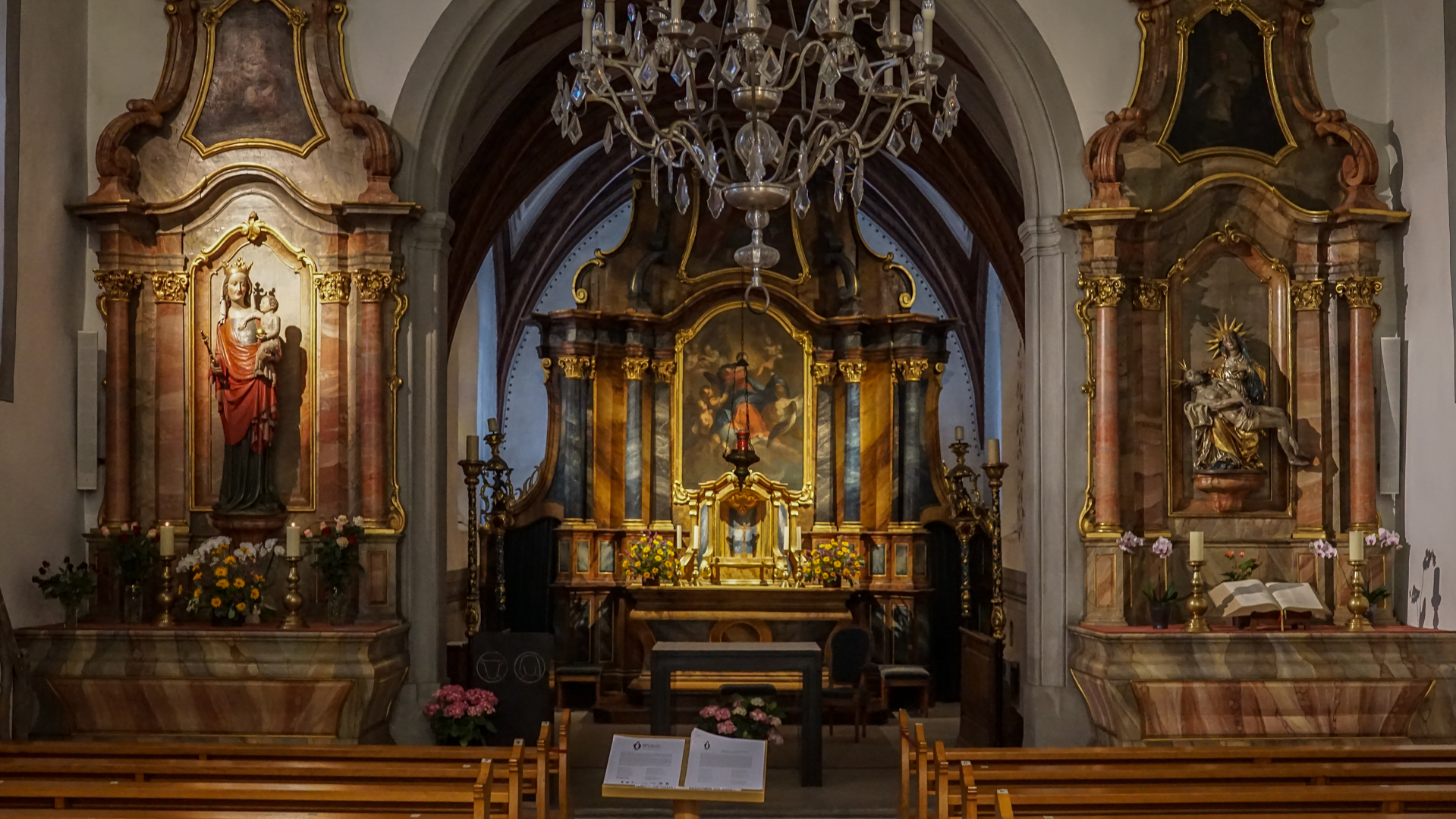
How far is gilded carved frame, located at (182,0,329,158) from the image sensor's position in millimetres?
9531

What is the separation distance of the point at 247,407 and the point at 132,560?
3.92ft

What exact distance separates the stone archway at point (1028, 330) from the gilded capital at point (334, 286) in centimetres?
40

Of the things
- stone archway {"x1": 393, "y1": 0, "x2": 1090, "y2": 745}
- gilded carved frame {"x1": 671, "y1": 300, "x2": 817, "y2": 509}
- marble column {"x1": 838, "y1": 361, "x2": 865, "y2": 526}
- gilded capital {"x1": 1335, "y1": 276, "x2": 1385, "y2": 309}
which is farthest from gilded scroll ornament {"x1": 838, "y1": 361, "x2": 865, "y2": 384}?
gilded capital {"x1": 1335, "y1": 276, "x2": 1385, "y2": 309}

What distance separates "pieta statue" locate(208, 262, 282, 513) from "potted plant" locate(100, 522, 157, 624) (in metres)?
0.52

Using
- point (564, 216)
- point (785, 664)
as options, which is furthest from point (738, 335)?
point (785, 664)

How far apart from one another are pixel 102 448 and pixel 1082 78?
6950 mm

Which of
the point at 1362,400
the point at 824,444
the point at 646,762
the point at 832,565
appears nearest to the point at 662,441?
the point at 824,444

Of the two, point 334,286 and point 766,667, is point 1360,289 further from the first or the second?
point 334,286

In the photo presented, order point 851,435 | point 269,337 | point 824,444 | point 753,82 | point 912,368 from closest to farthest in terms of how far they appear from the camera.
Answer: point 753,82, point 269,337, point 912,368, point 851,435, point 824,444

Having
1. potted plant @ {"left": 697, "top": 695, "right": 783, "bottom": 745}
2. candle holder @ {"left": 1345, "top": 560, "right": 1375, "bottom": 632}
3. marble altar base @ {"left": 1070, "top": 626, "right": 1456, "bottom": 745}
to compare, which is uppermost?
candle holder @ {"left": 1345, "top": 560, "right": 1375, "bottom": 632}

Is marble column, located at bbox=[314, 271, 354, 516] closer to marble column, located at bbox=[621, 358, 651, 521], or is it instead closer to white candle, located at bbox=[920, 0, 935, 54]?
white candle, located at bbox=[920, 0, 935, 54]

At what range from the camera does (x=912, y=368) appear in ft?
54.1

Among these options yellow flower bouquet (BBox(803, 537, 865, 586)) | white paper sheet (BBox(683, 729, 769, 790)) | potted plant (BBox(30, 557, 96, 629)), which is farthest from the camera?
yellow flower bouquet (BBox(803, 537, 865, 586))

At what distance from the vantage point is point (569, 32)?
12812mm
